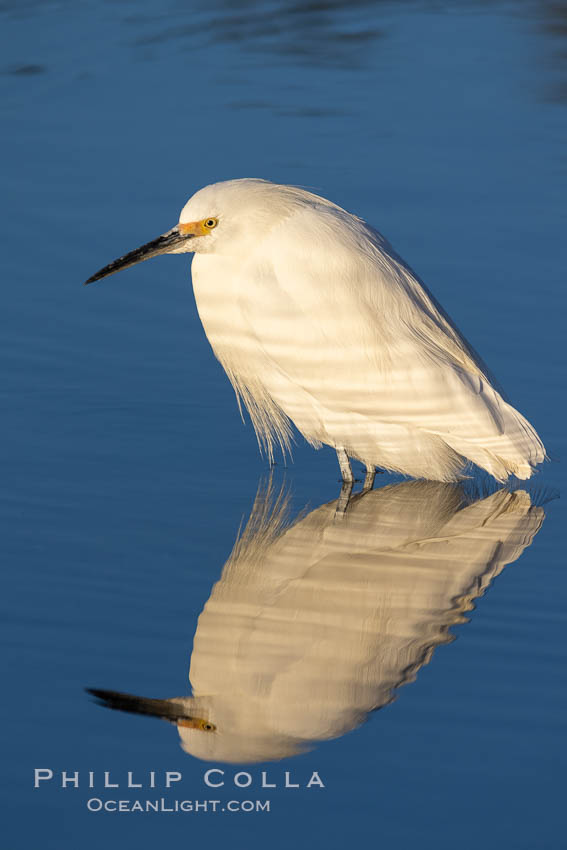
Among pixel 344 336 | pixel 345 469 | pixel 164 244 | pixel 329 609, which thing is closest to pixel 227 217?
pixel 164 244

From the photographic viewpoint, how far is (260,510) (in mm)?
4566

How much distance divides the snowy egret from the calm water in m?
0.19

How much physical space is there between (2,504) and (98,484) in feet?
1.16

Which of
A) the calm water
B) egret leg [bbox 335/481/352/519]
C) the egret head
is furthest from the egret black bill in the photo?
egret leg [bbox 335/481/352/519]

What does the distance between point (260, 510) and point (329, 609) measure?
0.70m

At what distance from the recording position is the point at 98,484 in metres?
4.64

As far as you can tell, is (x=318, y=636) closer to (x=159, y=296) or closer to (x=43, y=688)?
(x=43, y=688)

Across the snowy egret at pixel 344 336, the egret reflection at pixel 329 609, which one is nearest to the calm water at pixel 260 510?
the egret reflection at pixel 329 609

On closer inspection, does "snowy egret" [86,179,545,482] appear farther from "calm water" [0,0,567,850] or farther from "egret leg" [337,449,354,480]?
"calm water" [0,0,567,850]

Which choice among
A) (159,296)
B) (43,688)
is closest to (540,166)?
(159,296)

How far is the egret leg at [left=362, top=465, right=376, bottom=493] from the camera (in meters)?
4.94

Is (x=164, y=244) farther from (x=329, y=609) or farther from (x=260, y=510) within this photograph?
(x=329, y=609)

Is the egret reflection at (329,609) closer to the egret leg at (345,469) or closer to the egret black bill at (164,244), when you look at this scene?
the egret leg at (345,469)

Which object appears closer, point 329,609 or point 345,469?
point 329,609
